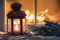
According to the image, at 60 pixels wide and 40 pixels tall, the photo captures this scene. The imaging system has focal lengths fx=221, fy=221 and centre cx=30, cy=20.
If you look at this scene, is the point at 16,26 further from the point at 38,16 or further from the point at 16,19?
the point at 38,16

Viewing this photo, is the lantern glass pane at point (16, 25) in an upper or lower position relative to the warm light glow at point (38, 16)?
lower

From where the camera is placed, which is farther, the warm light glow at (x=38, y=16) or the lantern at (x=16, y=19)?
the warm light glow at (x=38, y=16)

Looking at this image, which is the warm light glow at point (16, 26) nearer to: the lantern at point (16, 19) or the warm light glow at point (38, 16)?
the lantern at point (16, 19)

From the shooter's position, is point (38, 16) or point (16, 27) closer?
point (16, 27)

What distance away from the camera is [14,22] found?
10.3 ft

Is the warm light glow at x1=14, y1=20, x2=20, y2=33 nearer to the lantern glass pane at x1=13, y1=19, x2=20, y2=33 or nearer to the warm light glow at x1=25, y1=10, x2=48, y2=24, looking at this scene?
the lantern glass pane at x1=13, y1=19, x2=20, y2=33

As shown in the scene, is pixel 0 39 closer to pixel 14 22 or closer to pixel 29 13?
pixel 14 22

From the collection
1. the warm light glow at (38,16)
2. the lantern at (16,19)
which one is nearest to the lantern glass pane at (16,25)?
the lantern at (16,19)

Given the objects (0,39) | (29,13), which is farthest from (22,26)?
(29,13)

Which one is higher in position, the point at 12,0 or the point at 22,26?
the point at 12,0

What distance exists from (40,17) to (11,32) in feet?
2.53

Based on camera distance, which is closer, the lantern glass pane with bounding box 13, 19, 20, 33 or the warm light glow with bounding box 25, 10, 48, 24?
the lantern glass pane with bounding box 13, 19, 20, 33

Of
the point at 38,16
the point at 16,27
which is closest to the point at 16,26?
the point at 16,27

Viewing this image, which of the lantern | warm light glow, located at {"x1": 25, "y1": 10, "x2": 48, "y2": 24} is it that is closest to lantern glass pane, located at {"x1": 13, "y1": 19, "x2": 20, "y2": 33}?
the lantern
